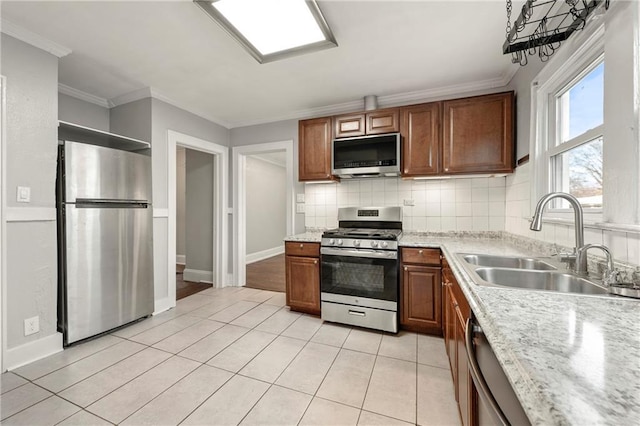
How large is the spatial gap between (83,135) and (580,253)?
4.19 metres

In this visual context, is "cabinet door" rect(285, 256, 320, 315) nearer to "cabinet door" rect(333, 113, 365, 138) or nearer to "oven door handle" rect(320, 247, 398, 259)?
"oven door handle" rect(320, 247, 398, 259)

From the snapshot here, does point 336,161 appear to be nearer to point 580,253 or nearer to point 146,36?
point 146,36

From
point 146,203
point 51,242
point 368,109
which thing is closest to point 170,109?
point 146,203

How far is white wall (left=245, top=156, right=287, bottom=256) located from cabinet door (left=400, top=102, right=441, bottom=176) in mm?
3655

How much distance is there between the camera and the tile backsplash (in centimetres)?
277

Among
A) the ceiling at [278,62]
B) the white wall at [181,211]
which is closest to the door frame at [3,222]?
the ceiling at [278,62]

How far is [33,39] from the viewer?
2002 mm

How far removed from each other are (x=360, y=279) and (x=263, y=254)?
4049 mm

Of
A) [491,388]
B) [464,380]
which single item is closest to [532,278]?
[464,380]

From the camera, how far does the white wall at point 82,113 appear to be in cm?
279

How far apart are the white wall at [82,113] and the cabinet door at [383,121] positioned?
10.5 ft

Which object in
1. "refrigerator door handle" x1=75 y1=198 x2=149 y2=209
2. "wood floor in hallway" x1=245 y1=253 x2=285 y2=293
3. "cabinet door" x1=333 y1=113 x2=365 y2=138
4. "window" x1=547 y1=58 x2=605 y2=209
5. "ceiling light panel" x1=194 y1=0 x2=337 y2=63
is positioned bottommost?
"wood floor in hallway" x1=245 y1=253 x2=285 y2=293

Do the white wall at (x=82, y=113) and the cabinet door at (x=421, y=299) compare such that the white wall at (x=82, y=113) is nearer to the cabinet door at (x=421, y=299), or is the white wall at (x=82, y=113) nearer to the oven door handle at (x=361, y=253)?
the oven door handle at (x=361, y=253)

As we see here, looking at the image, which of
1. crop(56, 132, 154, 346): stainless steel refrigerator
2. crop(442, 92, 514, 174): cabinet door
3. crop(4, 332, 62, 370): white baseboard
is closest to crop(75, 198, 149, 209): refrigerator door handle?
crop(56, 132, 154, 346): stainless steel refrigerator
